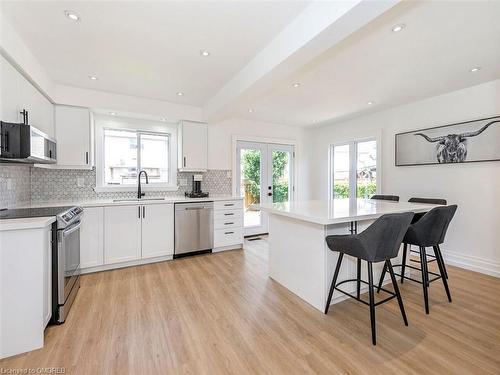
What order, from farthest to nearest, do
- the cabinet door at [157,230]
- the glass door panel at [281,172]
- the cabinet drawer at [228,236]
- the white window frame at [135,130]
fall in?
the glass door panel at [281,172] < the cabinet drawer at [228,236] < the white window frame at [135,130] < the cabinet door at [157,230]

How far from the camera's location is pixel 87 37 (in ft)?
7.17

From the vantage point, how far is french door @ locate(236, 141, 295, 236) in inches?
196

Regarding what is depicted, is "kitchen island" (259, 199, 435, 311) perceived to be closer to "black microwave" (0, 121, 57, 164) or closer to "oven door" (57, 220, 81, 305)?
"oven door" (57, 220, 81, 305)

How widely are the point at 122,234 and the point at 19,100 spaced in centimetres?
182

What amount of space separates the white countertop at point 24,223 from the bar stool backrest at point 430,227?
303 cm

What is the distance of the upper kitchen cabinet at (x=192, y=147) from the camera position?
407 centimetres

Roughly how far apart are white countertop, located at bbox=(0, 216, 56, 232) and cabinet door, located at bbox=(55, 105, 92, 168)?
1753mm

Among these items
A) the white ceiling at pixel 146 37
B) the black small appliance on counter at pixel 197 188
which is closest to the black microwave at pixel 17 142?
the white ceiling at pixel 146 37

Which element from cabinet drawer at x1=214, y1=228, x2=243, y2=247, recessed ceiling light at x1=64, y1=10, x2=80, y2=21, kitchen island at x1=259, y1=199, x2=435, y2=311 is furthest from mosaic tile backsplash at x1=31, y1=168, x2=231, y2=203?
kitchen island at x1=259, y1=199, x2=435, y2=311

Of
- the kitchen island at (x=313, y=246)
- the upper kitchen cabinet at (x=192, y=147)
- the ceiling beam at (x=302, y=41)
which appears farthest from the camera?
the upper kitchen cabinet at (x=192, y=147)

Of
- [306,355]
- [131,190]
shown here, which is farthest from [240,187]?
[306,355]

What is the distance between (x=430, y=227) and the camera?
7.34 ft

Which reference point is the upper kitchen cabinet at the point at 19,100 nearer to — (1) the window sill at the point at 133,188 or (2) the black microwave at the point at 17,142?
(2) the black microwave at the point at 17,142

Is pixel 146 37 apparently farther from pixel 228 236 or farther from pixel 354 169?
pixel 354 169
